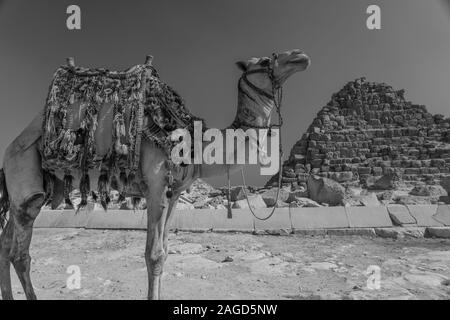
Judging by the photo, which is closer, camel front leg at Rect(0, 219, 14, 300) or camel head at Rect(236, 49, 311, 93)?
camel head at Rect(236, 49, 311, 93)

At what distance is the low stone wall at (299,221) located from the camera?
28.1 ft

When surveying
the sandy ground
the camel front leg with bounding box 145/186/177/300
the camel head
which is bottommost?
the sandy ground

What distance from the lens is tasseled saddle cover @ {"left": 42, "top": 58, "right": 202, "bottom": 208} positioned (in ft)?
11.5

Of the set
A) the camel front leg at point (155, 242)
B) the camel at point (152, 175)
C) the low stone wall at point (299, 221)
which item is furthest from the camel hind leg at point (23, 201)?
the low stone wall at point (299, 221)

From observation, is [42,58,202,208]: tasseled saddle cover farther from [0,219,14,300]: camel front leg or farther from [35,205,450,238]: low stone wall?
[35,205,450,238]: low stone wall

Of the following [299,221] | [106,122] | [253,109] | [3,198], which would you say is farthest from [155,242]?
[299,221]

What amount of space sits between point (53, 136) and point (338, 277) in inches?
161

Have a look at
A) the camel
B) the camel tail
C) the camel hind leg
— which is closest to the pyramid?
the camel

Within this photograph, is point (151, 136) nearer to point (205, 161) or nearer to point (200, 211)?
point (205, 161)

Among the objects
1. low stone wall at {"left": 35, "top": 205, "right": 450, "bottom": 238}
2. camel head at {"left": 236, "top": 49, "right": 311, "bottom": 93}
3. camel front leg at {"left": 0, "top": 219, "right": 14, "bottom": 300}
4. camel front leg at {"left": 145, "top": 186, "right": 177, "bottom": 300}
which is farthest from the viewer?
low stone wall at {"left": 35, "top": 205, "right": 450, "bottom": 238}

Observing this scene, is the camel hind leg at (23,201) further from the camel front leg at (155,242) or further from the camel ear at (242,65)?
the camel ear at (242,65)

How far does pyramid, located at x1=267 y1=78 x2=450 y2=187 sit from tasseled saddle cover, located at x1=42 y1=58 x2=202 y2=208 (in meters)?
53.4

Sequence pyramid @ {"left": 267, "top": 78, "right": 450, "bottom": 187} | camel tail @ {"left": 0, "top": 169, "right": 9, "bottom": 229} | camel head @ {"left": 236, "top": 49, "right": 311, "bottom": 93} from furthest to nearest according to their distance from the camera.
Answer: pyramid @ {"left": 267, "top": 78, "right": 450, "bottom": 187} → camel tail @ {"left": 0, "top": 169, "right": 9, "bottom": 229} → camel head @ {"left": 236, "top": 49, "right": 311, "bottom": 93}

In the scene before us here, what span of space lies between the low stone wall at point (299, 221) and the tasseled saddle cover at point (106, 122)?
5.47 meters
